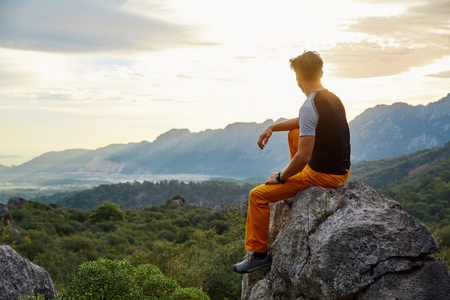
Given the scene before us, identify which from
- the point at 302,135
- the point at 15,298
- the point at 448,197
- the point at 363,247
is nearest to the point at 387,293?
the point at 363,247

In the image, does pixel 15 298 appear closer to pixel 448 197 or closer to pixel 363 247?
pixel 363 247

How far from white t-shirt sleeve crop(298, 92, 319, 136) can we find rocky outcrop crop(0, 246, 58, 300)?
21.2 ft

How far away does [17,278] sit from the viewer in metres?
7.77

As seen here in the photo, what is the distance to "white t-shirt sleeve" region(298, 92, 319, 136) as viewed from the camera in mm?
5414

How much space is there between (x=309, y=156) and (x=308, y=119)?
0.53 metres

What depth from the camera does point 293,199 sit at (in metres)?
6.28

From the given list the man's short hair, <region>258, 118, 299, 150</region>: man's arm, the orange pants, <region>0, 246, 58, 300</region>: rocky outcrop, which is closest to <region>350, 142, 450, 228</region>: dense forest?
<region>258, 118, 299, 150</region>: man's arm

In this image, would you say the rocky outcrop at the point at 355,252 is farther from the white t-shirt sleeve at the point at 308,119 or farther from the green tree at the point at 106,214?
the green tree at the point at 106,214

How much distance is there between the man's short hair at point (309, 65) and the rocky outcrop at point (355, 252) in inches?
67.3

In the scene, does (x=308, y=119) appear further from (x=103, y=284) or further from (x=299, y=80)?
(x=103, y=284)

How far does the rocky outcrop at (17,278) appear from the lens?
748 cm

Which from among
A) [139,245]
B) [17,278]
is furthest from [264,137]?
[139,245]

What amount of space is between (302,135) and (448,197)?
88194 millimetres

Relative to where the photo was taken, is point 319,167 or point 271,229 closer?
point 319,167
